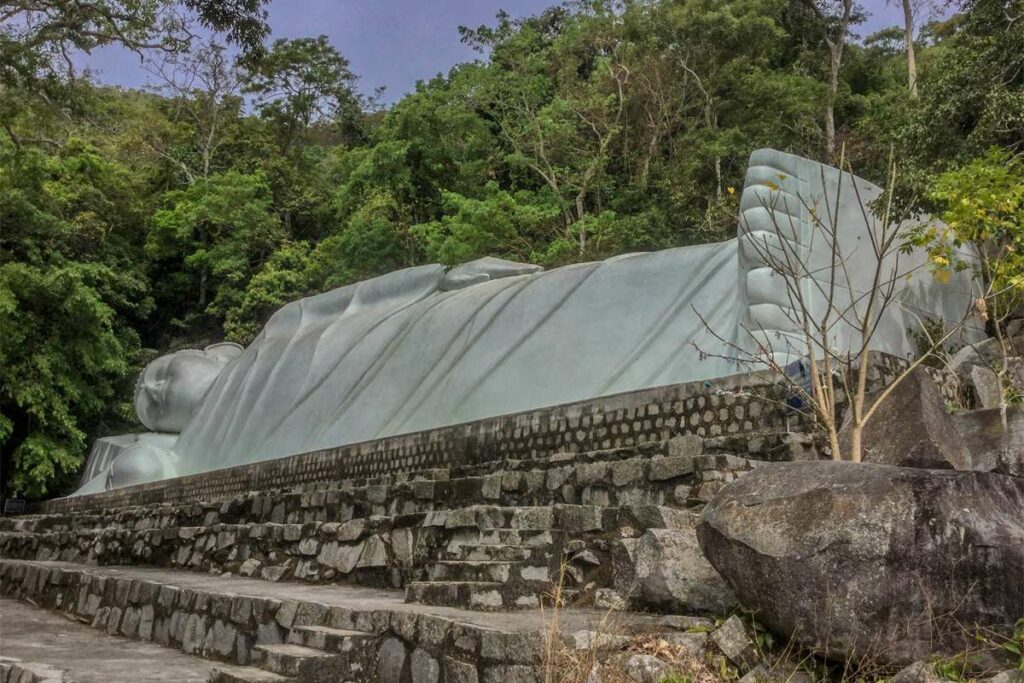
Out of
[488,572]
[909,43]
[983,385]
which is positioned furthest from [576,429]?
[909,43]

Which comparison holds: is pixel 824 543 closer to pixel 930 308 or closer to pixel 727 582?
pixel 727 582

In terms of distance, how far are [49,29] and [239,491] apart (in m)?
4.07

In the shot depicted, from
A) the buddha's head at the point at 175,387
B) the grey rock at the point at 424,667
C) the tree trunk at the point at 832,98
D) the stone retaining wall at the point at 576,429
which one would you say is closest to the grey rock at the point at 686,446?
the stone retaining wall at the point at 576,429

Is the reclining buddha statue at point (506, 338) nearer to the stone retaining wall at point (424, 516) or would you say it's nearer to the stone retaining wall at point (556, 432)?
the stone retaining wall at point (556, 432)

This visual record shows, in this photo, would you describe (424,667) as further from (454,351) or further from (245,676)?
(454,351)

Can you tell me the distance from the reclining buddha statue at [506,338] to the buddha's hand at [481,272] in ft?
0.07

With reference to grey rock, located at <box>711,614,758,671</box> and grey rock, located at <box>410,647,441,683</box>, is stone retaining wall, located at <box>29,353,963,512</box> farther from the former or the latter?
grey rock, located at <box>410,647,441,683</box>

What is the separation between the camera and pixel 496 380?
7.49 m

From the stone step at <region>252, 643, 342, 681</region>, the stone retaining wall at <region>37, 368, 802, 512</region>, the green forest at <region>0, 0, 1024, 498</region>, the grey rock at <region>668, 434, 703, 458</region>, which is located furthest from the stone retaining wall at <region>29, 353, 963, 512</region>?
the green forest at <region>0, 0, 1024, 498</region>

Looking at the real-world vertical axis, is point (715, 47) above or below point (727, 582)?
above

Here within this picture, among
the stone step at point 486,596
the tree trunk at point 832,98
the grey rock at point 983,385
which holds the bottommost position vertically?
the stone step at point 486,596

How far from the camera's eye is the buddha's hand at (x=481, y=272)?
29.1 feet

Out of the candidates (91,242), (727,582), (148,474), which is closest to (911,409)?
(727,582)

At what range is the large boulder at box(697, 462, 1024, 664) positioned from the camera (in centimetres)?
223
